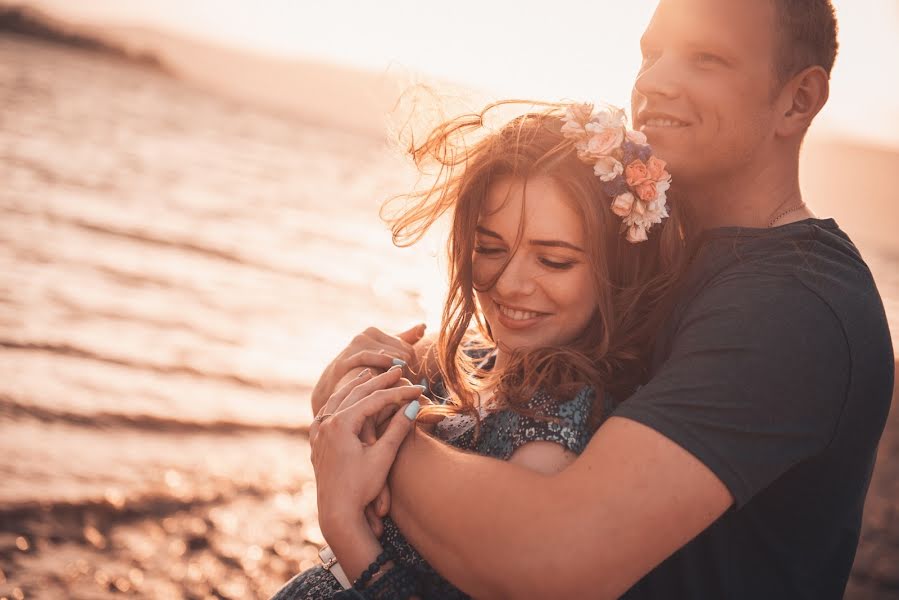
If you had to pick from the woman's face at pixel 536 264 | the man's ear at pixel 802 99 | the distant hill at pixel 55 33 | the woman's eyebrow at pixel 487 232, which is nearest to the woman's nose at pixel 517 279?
the woman's face at pixel 536 264

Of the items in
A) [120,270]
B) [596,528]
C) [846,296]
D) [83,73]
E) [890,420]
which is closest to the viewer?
[596,528]

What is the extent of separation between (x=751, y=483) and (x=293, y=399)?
620cm

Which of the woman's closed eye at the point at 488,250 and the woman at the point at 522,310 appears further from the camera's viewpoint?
the woman's closed eye at the point at 488,250

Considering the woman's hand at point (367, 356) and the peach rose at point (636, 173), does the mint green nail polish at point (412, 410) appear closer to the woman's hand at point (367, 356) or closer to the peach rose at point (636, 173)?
the woman's hand at point (367, 356)

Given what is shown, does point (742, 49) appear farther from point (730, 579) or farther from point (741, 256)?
point (730, 579)

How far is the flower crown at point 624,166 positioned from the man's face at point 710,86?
0.27m

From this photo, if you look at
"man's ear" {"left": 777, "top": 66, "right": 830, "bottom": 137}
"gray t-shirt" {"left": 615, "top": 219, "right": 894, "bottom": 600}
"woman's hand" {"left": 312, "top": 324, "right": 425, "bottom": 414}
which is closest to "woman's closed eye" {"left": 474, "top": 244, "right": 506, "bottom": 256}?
"woman's hand" {"left": 312, "top": 324, "right": 425, "bottom": 414}

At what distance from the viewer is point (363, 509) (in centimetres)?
253

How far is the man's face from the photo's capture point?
9.83 ft

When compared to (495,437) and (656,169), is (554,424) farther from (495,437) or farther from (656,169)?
(656,169)

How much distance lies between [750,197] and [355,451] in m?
1.82

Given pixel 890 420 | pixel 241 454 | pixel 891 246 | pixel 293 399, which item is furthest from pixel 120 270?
pixel 891 246

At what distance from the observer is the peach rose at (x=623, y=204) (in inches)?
111

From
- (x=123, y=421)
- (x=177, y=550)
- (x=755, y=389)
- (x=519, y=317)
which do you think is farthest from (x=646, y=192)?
(x=123, y=421)
